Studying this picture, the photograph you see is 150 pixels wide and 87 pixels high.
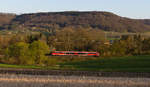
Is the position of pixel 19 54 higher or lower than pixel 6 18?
higher

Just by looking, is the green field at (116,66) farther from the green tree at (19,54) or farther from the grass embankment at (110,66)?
the green tree at (19,54)

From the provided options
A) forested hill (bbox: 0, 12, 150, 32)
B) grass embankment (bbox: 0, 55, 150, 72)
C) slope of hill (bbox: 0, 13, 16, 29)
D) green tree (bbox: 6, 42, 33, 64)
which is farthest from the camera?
slope of hill (bbox: 0, 13, 16, 29)

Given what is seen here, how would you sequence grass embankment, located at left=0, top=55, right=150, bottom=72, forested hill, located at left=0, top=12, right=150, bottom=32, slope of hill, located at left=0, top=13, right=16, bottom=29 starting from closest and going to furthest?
grass embankment, located at left=0, top=55, right=150, bottom=72, forested hill, located at left=0, top=12, right=150, bottom=32, slope of hill, located at left=0, top=13, right=16, bottom=29

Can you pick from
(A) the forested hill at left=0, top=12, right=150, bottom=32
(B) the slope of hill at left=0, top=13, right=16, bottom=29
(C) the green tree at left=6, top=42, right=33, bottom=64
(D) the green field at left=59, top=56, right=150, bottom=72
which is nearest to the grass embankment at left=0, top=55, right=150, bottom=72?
(D) the green field at left=59, top=56, right=150, bottom=72

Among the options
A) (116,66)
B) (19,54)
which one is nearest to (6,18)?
(19,54)

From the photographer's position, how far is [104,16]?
15350 cm

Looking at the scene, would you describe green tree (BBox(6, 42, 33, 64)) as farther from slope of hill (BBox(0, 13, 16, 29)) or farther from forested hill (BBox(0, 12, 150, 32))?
slope of hill (BBox(0, 13, 16, 29))

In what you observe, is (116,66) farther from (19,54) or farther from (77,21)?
(77,21)

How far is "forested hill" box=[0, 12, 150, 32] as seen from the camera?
5162 inches

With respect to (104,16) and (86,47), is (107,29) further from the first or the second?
(86,47)

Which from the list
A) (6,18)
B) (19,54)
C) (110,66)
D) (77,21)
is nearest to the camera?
(110,66)

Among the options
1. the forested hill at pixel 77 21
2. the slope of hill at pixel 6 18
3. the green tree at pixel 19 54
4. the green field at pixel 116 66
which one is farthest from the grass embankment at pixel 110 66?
the slope of hill at pixel 6 18

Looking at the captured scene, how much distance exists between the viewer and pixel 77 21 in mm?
151000

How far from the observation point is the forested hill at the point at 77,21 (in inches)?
5162
